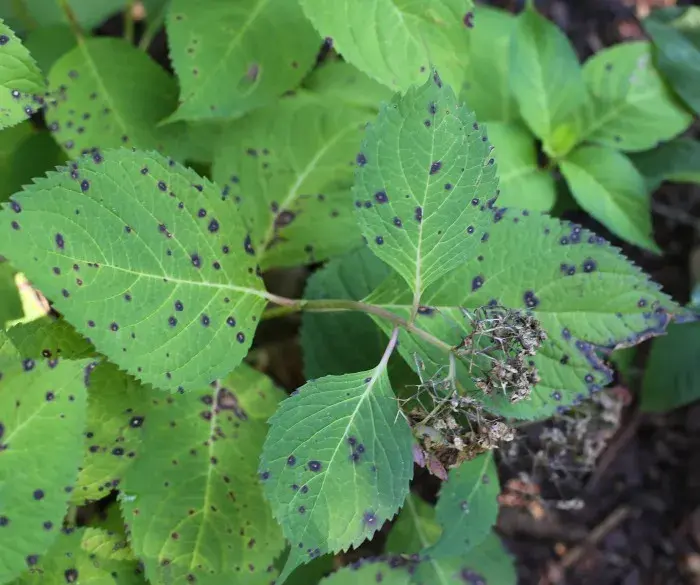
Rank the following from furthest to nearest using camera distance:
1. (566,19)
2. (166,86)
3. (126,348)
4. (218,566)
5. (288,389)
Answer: (566,19) → (288,389) → (166,86) → (218,566) → (126,348)

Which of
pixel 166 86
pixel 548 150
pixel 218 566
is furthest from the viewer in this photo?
pixel 548 150

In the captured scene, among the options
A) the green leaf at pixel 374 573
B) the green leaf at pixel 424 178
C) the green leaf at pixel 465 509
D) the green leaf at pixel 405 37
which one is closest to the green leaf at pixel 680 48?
the green leaf at pixel 405 37

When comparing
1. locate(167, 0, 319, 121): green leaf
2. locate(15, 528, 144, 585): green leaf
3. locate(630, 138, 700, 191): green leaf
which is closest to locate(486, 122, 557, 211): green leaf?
locate(630, 138, 700, 191): green leaf

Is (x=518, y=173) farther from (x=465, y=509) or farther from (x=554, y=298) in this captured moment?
(x=465, y=509)

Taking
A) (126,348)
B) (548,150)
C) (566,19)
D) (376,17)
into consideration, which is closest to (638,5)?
(566,19)

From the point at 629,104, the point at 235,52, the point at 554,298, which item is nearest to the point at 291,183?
the point at 235,52

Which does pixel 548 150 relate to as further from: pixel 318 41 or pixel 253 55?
pixel 253 55

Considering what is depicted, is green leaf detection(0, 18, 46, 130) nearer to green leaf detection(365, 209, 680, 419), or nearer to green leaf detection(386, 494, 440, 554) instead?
green leaf detection(365, 209, 680, 419)
